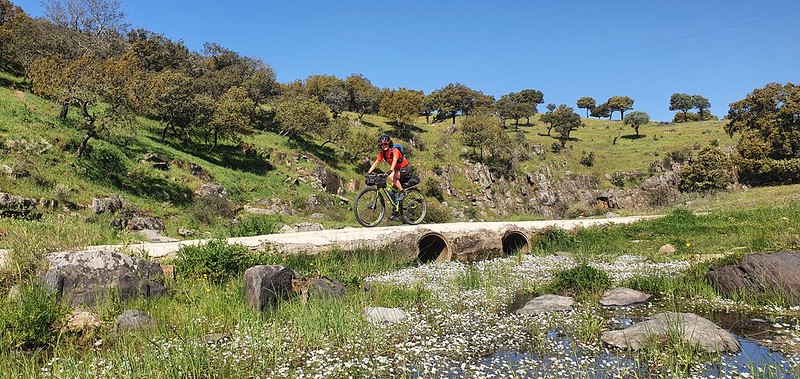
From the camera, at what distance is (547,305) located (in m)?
9.25

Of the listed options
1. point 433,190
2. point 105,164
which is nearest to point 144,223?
point 105,164

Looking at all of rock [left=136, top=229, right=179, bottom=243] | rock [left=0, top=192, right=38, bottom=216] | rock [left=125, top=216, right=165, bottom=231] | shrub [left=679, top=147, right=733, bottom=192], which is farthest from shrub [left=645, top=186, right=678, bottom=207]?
rock [left=0, top=192, right=38, bottom=216]

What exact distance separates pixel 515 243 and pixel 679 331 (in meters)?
12.2

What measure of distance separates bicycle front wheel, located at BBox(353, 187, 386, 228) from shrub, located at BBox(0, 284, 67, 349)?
9.08 meters

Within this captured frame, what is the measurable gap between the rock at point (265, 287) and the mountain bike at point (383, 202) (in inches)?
235

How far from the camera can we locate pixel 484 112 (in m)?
111

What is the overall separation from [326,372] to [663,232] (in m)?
17.3

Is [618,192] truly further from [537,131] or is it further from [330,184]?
[330,184]

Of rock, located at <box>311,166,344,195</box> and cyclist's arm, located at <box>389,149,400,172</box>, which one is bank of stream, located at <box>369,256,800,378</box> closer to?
cyclist's arm, located at <box>389,149,400,172</box>

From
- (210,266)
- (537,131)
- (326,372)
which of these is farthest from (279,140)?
(537,131)

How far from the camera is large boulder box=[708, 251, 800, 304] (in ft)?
28.6

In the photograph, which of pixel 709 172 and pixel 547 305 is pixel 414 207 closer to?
pixel 547 305

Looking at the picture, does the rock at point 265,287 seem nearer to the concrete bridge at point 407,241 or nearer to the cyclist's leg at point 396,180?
the concrete bridge at point 407,241

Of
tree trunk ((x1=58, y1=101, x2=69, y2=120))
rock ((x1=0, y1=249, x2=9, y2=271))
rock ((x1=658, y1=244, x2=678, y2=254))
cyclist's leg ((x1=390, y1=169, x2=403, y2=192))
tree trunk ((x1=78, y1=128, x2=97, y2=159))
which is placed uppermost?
tree trunk ((x1=58, y1=101, x2=69, y2=120))
